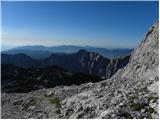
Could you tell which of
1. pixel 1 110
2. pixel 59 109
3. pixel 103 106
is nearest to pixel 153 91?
pixel 103 106

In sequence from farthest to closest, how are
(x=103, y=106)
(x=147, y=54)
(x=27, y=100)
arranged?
(x=147, y=54) → (x=27, y=100) → (x=103, y=106)

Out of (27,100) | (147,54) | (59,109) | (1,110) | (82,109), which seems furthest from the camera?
(147,54)

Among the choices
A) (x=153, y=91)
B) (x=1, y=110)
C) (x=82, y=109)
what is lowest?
(x=1, y=110)

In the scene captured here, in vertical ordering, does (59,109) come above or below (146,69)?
below

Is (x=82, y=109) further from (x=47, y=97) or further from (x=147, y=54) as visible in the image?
(x=147, y=54)

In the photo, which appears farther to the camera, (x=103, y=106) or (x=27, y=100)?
(x=27, y=100)

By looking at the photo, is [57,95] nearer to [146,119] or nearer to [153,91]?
[153,91]
